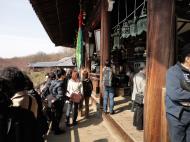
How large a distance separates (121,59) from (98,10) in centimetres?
508

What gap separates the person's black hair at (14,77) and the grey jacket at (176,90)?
185cm

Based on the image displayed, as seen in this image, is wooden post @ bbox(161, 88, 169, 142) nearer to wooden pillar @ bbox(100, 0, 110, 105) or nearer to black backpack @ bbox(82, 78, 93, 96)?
black backpack @ bbox(82, 78, 93, 96)

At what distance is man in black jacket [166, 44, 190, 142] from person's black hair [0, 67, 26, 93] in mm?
1861

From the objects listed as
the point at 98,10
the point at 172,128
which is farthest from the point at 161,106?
the point at 98,10

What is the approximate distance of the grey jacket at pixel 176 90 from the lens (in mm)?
4180

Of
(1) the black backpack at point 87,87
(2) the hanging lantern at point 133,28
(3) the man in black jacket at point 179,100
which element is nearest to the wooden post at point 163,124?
(3) the man in black jacket at point 179,100

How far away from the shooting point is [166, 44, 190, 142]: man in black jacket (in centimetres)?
420

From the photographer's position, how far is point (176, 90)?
422 cm

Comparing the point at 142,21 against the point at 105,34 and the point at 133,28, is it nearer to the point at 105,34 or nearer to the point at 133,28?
the point at 133,28

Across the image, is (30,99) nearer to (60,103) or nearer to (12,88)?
(12,88)

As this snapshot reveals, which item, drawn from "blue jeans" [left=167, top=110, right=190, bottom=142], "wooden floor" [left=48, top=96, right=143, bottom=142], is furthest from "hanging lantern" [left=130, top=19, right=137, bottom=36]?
"blue jeans" [left=167, top=110, right=190, bottom=142]

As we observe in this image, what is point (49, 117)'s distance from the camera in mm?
9070

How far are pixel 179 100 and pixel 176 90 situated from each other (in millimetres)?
124

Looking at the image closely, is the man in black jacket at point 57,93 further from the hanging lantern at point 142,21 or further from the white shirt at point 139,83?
the hanging lantern at point 142,21
